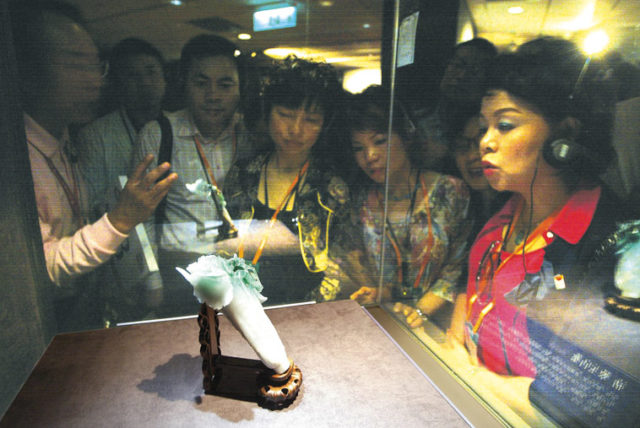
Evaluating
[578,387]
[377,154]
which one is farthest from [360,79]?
[578,387]

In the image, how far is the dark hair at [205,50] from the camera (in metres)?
1.95

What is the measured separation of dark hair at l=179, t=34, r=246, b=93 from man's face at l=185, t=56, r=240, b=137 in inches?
0.7

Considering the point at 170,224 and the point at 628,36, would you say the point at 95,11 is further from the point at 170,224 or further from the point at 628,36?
the point at 628,36

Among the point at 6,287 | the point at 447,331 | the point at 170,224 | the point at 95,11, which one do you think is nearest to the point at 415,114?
the point at 447,331

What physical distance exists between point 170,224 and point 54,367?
0.86 metres

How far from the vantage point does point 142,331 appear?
2.09 metres

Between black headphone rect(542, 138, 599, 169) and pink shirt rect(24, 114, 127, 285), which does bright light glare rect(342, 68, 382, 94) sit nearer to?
black headphone rect(542, 138, 599, 169)

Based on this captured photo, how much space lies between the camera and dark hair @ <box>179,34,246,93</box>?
A: 6.38ft

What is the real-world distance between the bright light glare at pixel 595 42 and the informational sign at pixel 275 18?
1.44 meters

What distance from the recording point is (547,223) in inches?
49.1

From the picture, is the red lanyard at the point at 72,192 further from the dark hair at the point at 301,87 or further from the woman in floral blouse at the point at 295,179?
the dark hair at the point at 301,87

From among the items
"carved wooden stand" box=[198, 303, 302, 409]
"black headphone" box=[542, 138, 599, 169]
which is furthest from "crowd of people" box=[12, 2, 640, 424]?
"carved wooden stand" box=[198, 303, 302, 409]

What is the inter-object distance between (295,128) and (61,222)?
137 centimetres

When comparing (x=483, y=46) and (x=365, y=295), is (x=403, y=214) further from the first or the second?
(x=483, y=46)
